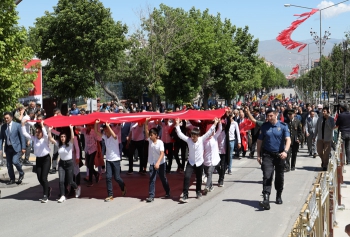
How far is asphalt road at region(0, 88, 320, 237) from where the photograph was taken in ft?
30.4

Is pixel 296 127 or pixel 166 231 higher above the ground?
pixel 296 127

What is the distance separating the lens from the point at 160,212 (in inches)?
420

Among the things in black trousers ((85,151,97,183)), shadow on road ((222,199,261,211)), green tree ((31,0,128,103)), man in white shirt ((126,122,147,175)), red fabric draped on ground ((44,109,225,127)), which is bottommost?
shadow on road ((222,199,261,211))

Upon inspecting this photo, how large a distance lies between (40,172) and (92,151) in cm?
200

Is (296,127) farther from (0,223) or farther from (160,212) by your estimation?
(0,223)

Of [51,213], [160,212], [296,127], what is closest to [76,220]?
[51,213]

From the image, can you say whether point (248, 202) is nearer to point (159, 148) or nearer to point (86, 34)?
point (159, 148)

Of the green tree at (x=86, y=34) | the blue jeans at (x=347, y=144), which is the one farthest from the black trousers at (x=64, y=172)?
the green tree at (x=86, y=34)

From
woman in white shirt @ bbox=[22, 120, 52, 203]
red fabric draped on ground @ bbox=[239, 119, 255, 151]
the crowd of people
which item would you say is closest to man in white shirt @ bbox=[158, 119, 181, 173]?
the crowd of people

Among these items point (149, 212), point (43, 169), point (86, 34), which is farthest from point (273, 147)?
point (86, 34)

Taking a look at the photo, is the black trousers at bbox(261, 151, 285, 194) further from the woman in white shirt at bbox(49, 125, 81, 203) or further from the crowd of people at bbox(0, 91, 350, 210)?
the woman in white shirt at bbox(49, 125, 81, 203)

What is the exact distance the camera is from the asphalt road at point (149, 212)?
365 inches

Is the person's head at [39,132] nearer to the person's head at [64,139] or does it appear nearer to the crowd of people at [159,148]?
the crowd of people at [159,148]

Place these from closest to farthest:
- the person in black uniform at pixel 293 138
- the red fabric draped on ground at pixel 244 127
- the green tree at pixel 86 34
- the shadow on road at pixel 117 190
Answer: the shadow on road at pixel 117 190, the person in black uniform at pixel 293 138, the red fabric draped on ground at pixel 244 127, the green tree at pixel 86 34
